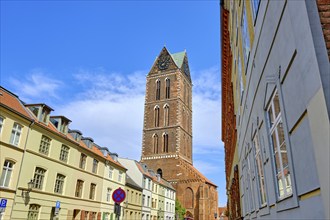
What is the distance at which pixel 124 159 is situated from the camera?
4500 cm

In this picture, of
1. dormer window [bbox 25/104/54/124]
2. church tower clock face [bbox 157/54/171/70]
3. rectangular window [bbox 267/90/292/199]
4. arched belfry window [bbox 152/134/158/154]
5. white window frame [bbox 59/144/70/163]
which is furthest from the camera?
church tower clock face [bbox 157/54/171/70]

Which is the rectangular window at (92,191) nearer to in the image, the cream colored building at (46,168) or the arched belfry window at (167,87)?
the cream colored building at (46,168)

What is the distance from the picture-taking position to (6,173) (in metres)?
17.7

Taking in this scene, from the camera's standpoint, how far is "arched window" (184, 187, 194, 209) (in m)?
57.7

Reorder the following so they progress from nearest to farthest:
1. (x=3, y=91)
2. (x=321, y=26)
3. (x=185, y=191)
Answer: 1. (x=321, y=26)
2. (x=3, y=91)
3. (x=185, y=191)

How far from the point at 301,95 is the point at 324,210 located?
113 cm

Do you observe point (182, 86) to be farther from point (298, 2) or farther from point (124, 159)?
point (298, 2)

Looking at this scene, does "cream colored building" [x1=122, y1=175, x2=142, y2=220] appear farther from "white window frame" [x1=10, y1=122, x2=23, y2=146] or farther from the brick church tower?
the brick church tower

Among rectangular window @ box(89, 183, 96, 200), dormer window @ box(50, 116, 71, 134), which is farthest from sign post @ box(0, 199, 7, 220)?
rectangular window @ box(89, 183, 96, 200)

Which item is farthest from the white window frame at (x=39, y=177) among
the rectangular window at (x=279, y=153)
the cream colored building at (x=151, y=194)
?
the cream colored building at (x=151, y=194)

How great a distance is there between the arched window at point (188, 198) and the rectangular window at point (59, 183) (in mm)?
38751

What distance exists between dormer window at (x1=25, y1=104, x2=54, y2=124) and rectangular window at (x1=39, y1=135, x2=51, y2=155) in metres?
1.47

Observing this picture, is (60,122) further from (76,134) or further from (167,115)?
(167,115)

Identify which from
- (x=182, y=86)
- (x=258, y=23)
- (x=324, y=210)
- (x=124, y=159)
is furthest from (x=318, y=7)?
(x=182, y=86)
